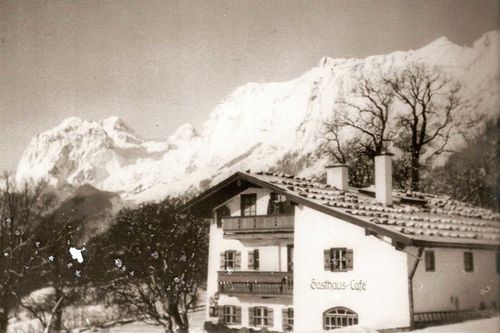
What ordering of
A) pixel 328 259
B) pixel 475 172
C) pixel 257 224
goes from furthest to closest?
1. pixel 257 224
2. pixel 328 259
3. pixel 475 172

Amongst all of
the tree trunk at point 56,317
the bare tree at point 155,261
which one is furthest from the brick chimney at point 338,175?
the tree trunk at point 56,317

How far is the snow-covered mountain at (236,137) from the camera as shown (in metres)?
6.53

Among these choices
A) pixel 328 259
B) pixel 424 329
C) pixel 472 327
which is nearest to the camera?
pixel 472 327

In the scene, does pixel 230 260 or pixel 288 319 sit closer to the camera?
pixel 288 319

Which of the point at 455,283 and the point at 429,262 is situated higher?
the point at 429,262

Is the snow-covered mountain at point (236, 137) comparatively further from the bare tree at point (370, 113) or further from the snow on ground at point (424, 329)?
the snow on ground at point (424, 329)

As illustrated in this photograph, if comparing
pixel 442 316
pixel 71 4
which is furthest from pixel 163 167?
pixel 442 316

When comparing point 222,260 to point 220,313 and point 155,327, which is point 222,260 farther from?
point 155,327

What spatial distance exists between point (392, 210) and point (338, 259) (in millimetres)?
763

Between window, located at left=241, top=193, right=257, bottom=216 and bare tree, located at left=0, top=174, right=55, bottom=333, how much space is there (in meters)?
3.16

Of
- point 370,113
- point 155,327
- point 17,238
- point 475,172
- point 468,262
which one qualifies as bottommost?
point 155,327

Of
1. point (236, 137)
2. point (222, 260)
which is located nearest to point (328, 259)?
point (222, 260)

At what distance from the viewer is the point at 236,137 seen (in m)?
8.23

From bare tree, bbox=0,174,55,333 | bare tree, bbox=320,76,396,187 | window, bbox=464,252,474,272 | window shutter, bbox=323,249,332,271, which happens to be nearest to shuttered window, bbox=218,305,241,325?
window shutter, bbox=323,249,332,271
